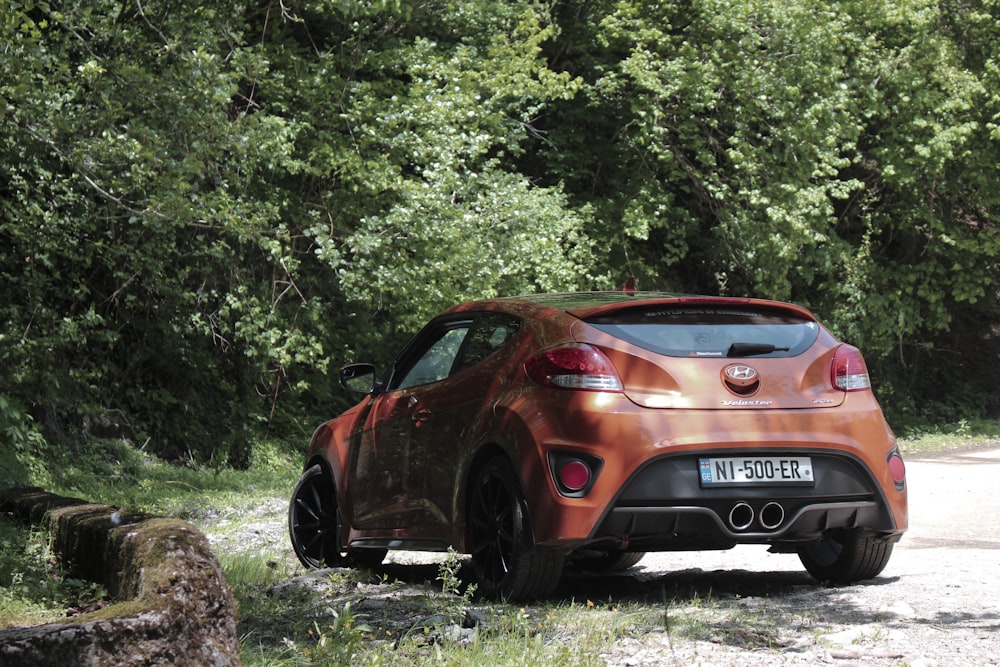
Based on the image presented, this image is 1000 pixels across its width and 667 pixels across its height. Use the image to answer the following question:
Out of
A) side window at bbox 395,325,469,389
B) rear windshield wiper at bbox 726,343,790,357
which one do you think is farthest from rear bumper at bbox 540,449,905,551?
side window at bbox 395,325,469,389

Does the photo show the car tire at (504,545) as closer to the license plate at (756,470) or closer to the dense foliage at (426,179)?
the license plate at (756,470)

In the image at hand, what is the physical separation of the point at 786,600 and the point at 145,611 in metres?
3.62

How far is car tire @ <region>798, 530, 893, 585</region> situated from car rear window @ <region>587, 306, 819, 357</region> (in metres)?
1.11

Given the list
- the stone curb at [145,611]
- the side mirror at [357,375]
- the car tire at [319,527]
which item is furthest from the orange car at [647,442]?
the stone curb at [145,611]

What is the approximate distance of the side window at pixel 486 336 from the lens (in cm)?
698

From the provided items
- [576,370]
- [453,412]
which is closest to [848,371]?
[576,370]

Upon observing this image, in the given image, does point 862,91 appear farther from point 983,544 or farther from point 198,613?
point 198,613

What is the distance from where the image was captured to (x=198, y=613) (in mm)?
4160

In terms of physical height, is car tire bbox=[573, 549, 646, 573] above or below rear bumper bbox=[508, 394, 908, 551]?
below

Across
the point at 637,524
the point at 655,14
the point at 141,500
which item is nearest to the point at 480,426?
the point at 637,524

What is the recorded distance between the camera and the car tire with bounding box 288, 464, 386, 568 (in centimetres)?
846

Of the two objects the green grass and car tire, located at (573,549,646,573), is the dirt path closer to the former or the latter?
car tire, located at (573,549,646,573)

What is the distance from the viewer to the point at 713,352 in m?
6.57

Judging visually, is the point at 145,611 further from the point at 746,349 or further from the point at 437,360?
the point at 437,360
